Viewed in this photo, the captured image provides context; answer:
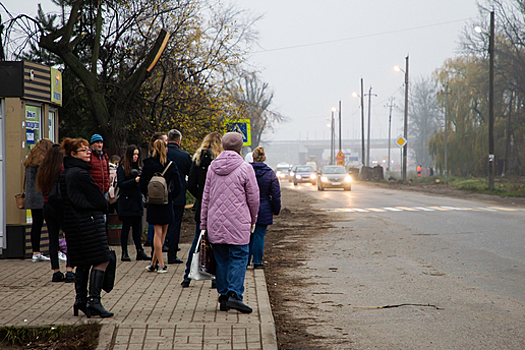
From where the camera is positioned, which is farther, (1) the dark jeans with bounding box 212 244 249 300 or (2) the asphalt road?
(1) the dark jeans with bounding box 212 244 249 300

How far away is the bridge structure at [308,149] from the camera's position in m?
155

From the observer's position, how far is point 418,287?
7320mm

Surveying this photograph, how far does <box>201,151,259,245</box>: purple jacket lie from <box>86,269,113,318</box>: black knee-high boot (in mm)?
1088

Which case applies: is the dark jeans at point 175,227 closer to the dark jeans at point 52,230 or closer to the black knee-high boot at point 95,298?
the dark jeans at point 52,230

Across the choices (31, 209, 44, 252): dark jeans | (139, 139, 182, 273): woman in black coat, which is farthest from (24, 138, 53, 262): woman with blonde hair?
(139, 139, 182, 273): woman in black coat

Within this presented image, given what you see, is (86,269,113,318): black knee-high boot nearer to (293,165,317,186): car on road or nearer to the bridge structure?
(293,165,317,186): car on road

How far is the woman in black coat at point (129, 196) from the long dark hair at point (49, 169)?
139 centimetres

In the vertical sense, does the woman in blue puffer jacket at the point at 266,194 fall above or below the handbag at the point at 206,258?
above

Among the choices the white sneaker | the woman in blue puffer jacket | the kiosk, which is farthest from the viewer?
the kiosk

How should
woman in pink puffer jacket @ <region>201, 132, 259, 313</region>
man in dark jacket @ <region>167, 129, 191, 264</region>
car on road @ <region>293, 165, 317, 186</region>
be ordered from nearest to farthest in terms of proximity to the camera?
woman in pink puffer jacket @ <region>201, 132, 259, 313</region> → man in dark jacket @ <region>167, 129, 191, 264</region> → car on road @ <region>293, 165, 317, 186</region>

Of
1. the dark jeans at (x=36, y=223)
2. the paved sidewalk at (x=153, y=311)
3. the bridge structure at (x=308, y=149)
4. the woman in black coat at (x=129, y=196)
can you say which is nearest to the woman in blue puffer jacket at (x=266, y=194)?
the paved sidewalk at (x=153, y=311)

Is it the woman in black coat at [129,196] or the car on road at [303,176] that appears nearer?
the woman in black coat at [129,196]

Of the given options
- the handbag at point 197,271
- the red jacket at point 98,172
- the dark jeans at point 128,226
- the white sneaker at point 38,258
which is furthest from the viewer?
the dark jeans at point 128,226

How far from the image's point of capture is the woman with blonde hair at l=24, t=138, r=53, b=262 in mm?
8344
